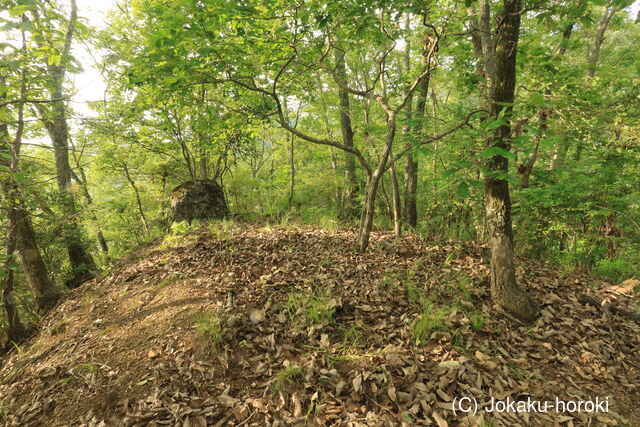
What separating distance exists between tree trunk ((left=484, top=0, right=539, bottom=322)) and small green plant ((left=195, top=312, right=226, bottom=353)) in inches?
141

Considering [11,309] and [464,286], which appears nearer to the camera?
[464,286]

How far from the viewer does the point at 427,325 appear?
3049mm

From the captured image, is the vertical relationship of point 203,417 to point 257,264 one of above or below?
below

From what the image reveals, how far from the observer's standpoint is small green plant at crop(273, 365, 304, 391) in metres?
2.59

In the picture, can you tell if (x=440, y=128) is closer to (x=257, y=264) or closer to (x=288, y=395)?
(x=257, y=264)

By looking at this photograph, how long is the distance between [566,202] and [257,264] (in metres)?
6.52

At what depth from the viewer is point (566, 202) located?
5.51m

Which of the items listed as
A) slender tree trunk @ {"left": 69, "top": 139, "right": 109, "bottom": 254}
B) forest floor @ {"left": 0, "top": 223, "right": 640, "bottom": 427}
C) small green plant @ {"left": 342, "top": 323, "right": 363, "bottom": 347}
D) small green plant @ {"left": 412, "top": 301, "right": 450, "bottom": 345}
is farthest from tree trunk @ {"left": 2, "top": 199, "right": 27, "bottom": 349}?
small green plant @ {"left": 412, "top": 301, "right": 450, "bottom": 345}

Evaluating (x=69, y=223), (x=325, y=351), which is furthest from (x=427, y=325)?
(x=69, y=223)

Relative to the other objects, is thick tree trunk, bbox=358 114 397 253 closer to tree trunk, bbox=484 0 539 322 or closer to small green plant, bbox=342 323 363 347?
tree trunk, bbox=484 0 539 322

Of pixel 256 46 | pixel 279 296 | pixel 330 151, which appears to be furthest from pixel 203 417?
pixel 330 151

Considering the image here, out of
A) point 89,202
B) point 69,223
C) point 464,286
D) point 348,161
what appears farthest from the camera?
point 348,161

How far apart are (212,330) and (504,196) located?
389 cm

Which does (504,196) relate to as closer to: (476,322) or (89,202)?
(476,322)
